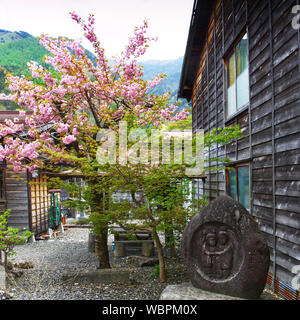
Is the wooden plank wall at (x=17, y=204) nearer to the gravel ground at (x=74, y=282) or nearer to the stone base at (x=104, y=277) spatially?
the gravel ground at (x=74, y=282)

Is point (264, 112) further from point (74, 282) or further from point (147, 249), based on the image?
point (147, 249)

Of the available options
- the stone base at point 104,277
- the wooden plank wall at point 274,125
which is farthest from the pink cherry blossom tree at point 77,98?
the wooden plank wall at point 274,125

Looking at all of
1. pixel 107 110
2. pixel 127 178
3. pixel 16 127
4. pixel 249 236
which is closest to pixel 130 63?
pixel 107 110

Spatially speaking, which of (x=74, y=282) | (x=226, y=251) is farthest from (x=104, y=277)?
(x=226, y=251)

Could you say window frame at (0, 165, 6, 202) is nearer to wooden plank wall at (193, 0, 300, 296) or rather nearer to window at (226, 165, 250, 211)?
window at (226, 165, 250, 211)

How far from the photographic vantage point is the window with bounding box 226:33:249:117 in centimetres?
551

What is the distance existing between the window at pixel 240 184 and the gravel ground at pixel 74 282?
1.91m

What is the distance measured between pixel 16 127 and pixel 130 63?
12.4ft

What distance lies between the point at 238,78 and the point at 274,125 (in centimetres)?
223

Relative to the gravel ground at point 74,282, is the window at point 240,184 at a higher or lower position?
higher

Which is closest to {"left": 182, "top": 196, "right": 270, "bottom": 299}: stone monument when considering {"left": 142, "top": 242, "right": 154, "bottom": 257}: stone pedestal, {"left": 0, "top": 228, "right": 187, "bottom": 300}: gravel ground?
{"left": 0, "top": 228, "right": 187, "bottom": 300}: gravel ground

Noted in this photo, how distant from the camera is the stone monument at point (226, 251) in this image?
332cm

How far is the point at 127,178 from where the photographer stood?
4.54 metres
